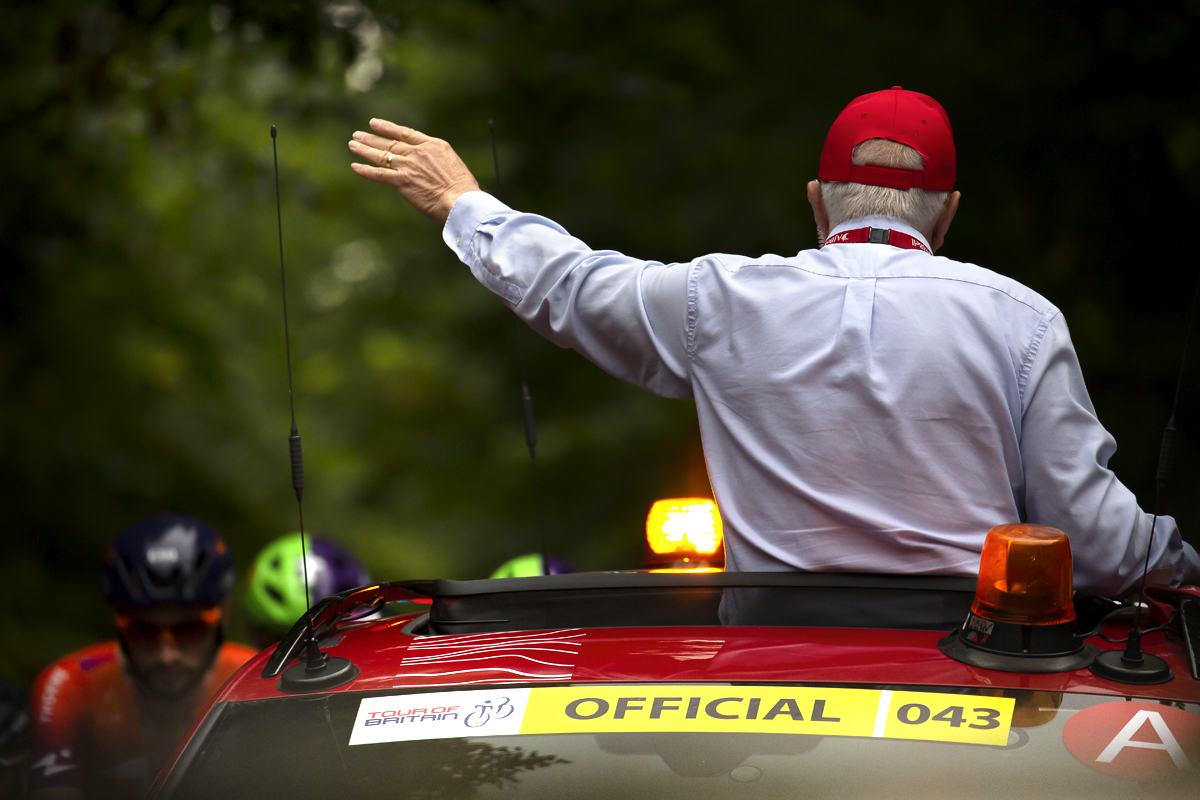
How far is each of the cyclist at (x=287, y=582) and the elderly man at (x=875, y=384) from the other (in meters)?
4.03

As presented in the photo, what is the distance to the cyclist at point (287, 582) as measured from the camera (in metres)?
6.15

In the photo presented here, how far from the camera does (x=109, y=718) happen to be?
16.9ft

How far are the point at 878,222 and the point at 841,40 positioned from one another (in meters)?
5.64

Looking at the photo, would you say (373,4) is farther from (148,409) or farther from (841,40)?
(148,409)

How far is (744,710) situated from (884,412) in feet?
2.45

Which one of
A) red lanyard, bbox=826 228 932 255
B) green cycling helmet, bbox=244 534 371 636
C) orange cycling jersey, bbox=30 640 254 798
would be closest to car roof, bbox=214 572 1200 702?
red lanyard, bbox=826 228 932 255

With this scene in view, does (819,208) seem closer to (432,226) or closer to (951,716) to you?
(951,716)

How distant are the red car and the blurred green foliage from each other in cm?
456

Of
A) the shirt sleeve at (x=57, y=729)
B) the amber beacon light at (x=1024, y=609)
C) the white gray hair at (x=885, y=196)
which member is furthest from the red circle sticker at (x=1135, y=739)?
the shirt sleeve at (x=57, y=729)

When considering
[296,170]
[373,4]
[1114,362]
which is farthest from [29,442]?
[1114,362]

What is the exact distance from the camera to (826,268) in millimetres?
2314

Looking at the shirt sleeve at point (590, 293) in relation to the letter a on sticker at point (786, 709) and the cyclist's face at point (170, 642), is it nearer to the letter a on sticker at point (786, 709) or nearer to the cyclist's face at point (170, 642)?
the letter a on sticker at point (786, 709)

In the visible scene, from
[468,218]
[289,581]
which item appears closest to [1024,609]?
[468,218]

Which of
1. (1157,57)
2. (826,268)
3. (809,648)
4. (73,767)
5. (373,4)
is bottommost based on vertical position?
(73,767)
